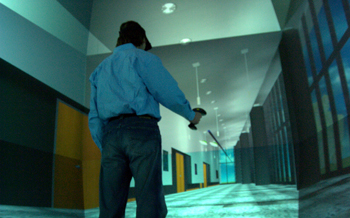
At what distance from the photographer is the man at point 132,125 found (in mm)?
873

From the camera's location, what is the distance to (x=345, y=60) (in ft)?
4.92

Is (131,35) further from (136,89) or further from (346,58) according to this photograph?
(346,58)

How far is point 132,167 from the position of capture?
88cm

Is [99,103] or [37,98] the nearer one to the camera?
[99,103]

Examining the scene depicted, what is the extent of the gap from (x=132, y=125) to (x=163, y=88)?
186 mm

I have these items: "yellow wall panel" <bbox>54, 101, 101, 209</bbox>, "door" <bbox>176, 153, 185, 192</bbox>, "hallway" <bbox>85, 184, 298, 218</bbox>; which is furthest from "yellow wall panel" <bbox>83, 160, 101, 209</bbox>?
"door" <bbox>176, 153, 185, 192</bbox>

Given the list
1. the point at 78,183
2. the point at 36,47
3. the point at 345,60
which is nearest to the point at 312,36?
the point at 345,60

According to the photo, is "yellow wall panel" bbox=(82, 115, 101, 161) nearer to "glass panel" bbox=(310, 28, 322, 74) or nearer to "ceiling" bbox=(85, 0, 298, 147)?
"ceiling" bbox=(85, 0, 298, 147)

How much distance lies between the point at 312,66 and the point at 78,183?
2.25 meters

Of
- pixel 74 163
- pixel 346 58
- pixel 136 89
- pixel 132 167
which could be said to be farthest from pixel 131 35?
pixel 74 163

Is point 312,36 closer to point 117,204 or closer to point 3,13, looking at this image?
point 117,204

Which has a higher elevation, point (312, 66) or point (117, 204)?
point (312, 66)

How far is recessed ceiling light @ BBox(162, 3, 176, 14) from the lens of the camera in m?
2.57

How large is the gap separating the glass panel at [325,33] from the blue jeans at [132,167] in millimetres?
1447
